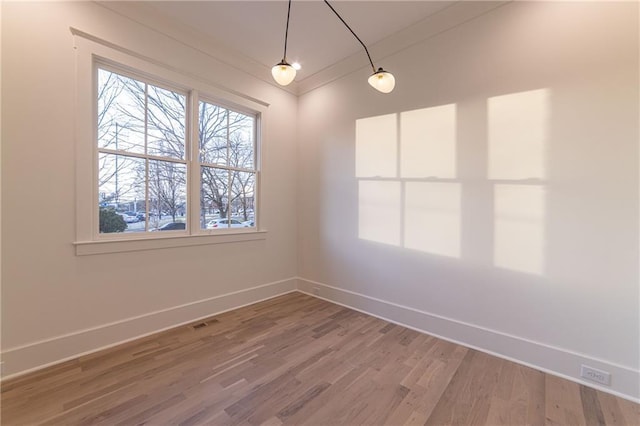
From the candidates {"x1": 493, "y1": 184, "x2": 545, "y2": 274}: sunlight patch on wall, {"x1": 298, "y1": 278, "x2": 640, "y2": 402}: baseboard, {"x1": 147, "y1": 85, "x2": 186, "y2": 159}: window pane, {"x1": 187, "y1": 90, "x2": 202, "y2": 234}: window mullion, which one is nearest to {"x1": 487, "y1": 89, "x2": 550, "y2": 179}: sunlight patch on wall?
{"x1": 493, "y1": 184, "x2": 545, "y2": 274}: sunlight patch on wall

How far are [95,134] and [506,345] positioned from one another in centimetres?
406

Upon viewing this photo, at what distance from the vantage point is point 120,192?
254cm

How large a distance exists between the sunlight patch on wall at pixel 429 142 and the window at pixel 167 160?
2.02 m

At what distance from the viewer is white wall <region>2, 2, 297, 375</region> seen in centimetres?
198

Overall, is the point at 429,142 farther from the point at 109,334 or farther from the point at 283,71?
the point at 109,334

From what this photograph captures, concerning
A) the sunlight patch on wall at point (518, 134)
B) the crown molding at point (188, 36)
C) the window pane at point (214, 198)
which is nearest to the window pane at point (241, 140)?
the window pane at point (214, 198)

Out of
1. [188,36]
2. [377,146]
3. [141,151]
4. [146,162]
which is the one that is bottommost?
[146,162]

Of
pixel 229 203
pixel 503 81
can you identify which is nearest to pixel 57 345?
pixel 229 203

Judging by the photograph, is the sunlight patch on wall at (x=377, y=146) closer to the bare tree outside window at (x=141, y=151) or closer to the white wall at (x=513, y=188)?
the white wall at (x=513, y=188)

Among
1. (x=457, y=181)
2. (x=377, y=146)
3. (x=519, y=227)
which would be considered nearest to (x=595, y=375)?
(x=519, y=227)

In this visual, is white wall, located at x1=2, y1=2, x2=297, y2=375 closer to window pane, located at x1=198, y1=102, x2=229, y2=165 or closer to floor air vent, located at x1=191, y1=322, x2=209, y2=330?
floor air vent, located at x1=191, y1=322, x2=209, y2=330

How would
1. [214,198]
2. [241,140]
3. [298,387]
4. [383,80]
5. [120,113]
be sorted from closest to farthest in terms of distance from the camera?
1. [298,387]
2. [383,80]
3. [120,113]
4. [214,198]
5. [241,140]

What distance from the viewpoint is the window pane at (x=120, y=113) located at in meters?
2.43

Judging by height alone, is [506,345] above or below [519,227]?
below
